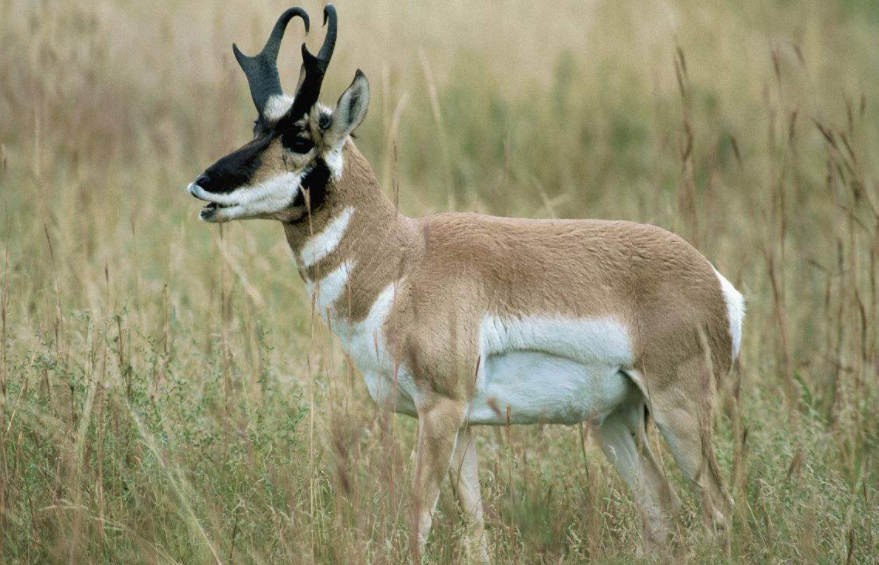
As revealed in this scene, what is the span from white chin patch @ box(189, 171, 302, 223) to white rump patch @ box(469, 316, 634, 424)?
1.01 meters

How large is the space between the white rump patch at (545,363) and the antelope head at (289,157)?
0.97m

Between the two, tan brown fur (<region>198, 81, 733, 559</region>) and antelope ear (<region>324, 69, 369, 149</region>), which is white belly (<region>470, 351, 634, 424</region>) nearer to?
tan brown fur (<region>198, 81, 733, 559</region>)

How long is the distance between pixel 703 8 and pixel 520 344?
905cm

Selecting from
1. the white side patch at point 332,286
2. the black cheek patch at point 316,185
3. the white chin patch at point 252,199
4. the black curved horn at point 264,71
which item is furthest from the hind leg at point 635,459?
the black curved horn at point 264,71

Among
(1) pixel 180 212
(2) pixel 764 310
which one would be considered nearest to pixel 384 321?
(2) pixel 764 310

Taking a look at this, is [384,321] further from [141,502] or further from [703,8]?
[703,8]

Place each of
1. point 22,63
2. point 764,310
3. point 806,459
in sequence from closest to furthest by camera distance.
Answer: point 806,459 → point 764,310 → point 22,63

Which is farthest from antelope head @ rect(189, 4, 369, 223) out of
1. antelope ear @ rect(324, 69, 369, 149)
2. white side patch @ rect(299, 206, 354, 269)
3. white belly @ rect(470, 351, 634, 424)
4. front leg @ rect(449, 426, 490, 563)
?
front leg @ rect(449, 426, 490, 563)

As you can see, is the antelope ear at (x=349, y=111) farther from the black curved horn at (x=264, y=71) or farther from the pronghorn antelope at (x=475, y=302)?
the black curved horn at (x=264, y=71)

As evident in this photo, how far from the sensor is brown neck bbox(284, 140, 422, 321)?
441 centimetres

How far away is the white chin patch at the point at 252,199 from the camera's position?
4188 mm

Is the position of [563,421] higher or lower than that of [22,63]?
lower

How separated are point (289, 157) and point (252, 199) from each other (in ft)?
0.79

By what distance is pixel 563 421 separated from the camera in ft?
15.2
